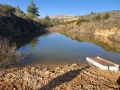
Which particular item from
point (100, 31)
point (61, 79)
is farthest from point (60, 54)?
A: point (100, 31)

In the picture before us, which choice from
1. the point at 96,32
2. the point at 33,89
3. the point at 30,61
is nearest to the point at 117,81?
the point at 33,89

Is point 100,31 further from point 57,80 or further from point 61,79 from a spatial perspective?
point 57,80

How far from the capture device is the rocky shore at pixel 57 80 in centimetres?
1477

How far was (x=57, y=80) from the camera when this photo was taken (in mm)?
15930

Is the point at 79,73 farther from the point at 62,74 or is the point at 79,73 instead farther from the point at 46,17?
the point at 46,17

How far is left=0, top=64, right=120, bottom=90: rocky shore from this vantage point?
1477 cm

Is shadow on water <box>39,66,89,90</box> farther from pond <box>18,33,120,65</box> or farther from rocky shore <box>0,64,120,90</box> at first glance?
pond <box>18,33,120,65</box>

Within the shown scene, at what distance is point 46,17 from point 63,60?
106 meters

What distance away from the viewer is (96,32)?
7406 cm

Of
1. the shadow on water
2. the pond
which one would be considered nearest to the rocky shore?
the shadow on water

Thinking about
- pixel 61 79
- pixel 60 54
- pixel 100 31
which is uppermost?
pixel 61 79

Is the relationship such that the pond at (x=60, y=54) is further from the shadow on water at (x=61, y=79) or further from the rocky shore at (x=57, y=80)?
the shadow on water at (x=61, y=79)

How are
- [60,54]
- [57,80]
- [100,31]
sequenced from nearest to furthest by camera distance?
1. [57,80]
2. [60,54]
3. [100,31]

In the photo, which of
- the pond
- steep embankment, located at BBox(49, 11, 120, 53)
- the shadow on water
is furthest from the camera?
steep embankment, located at BBox(49, 11, 120, 53)
